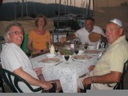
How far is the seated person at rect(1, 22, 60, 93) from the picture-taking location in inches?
99.6


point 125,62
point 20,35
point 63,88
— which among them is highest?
point 20,35

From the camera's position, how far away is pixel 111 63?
2596 millimetres

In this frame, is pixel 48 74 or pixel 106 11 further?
pixel 106 11

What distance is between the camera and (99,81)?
2.69 m

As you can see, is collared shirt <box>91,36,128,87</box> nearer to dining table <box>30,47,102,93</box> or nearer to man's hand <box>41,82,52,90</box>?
dining table <box>30,47,102,93</box>

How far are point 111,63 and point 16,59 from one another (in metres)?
0.90

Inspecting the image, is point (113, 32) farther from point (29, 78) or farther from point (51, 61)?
point (29, 78)

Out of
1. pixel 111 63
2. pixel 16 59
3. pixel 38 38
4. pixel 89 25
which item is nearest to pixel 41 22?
pixel 38 38

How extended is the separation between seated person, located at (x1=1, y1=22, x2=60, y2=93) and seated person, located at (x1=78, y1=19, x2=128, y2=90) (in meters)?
0.48

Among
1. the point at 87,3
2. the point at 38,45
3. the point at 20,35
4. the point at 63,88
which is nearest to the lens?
the point at 20,35

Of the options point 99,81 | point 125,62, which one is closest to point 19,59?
point 99,81

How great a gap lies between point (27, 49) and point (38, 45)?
7.9 inches

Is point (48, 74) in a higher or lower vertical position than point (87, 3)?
lower

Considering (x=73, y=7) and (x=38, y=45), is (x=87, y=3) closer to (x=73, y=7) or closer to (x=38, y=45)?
(x=73, y=7)
